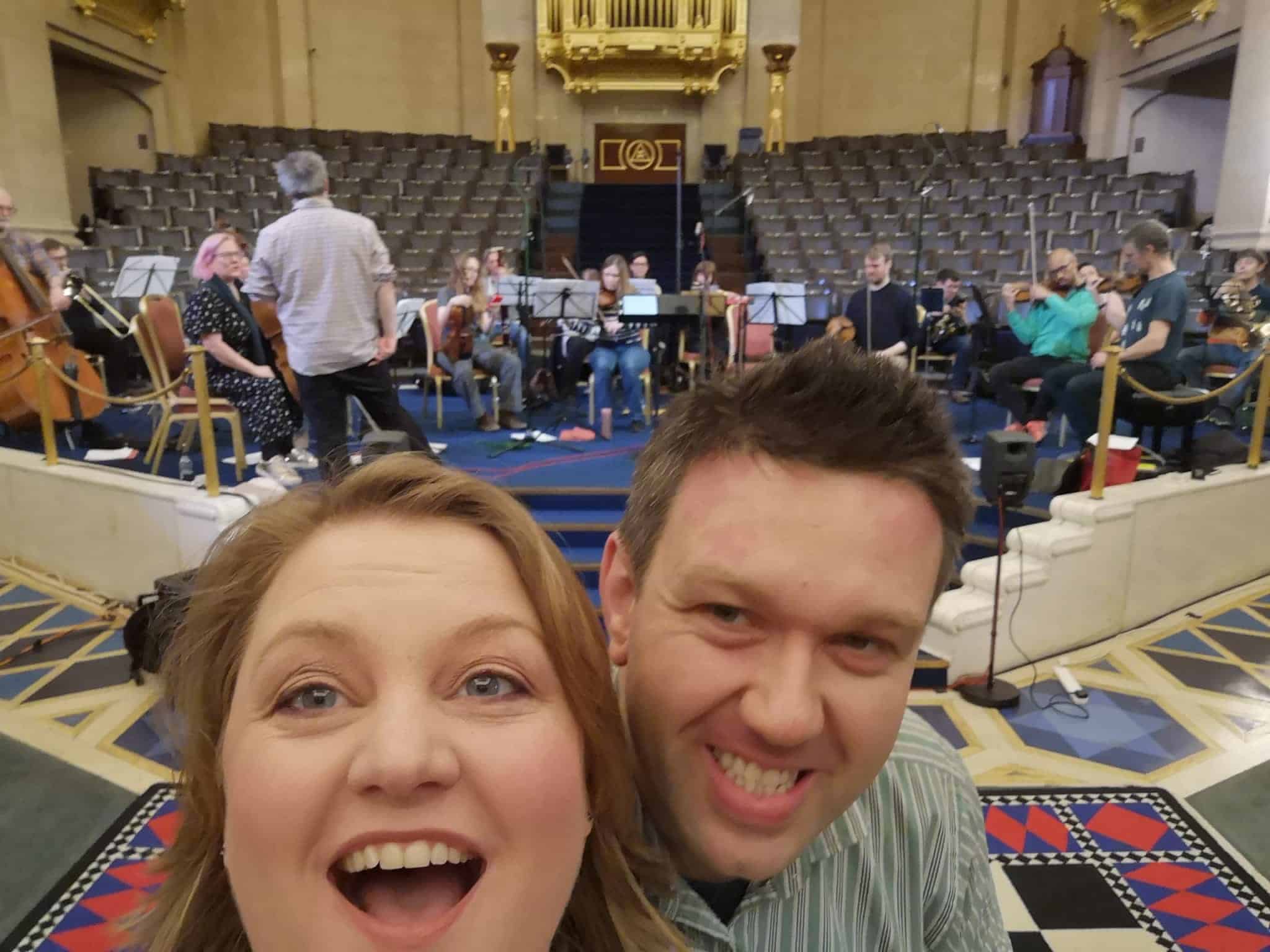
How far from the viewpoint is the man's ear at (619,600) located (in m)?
0.85

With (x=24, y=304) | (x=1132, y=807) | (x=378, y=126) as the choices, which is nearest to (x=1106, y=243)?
(x=1132, y=807)

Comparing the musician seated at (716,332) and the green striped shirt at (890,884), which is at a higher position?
the musician seated at (716,332)

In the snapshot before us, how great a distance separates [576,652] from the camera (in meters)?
0.71

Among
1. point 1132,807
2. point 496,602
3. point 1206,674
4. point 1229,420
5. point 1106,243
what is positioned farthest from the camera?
point 1106,243

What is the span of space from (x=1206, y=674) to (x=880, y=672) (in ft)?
11.0

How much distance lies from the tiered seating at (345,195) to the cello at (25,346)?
381 centimetres

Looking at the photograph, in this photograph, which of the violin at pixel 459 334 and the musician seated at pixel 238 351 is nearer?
the musician seated at pixel 238 351

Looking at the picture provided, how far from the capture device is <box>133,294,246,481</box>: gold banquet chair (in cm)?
458

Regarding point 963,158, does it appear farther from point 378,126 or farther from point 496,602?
point 496,602

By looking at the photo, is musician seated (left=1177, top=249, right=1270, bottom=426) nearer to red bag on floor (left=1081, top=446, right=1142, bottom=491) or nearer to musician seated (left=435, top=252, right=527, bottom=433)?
red bag on floor (left=1081, top=446, right=1142, bottom=491)

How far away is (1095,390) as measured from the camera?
14.5 ft

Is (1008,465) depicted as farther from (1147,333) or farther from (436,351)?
(436,351)

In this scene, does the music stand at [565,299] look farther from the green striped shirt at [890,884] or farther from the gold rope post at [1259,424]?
the green striped shirt at [890,884]

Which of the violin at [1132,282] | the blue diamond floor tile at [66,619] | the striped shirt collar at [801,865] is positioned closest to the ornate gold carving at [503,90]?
the violin at [1132,282]
